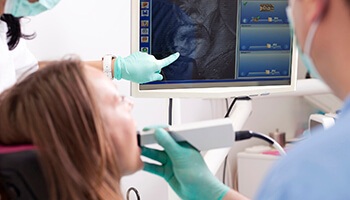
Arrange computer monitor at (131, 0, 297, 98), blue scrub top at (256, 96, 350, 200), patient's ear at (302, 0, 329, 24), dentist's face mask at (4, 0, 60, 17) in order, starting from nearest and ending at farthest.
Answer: blue scrub top at (256, 96, 350, 200), patient's ear at (302, 0, 329, 24), dentist's face mask at (4, 0, 60, 17), computer monitor at (131, 0, 297, 98)

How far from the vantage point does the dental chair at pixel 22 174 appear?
0.95m

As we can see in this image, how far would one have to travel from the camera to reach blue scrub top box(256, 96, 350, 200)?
70 centimetres

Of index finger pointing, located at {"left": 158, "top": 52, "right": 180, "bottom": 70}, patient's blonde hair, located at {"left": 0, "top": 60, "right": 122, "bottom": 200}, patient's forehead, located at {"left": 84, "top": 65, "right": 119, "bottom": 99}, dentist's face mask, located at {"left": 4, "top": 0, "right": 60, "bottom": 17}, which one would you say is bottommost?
patient's blonde hair, located at {"left": 0, "top": 60, "right": 122, "bottom": 200}

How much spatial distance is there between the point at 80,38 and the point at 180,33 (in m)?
0.47

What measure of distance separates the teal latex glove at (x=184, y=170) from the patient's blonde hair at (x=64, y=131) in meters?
0.17

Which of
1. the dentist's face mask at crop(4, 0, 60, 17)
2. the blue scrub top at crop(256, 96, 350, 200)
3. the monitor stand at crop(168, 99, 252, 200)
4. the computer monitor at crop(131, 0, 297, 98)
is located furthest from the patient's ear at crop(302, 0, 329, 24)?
the monitor stand at crop(168, 99, 252, 200)

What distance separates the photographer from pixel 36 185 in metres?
0.98

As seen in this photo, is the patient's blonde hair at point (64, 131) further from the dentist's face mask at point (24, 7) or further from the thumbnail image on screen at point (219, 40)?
the thumbnail image on screen at point (219, 40)

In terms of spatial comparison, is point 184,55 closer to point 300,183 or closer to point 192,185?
point 192,185

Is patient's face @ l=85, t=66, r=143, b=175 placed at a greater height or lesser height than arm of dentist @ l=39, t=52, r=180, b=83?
lesser

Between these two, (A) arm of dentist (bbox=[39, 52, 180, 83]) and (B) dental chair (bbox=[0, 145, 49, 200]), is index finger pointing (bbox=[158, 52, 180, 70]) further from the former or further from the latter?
(B) dental chair (bbox=[0, 145, 49, 200])

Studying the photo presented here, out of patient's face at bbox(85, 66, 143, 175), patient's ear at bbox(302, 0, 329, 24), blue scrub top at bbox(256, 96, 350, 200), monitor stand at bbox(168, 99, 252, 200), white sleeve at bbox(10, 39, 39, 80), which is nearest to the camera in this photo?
blue scrub top at bbox(256, 96, 350, 200)

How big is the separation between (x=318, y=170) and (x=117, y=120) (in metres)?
0.53

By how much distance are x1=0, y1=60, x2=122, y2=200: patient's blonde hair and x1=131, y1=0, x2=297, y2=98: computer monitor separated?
731 mm
